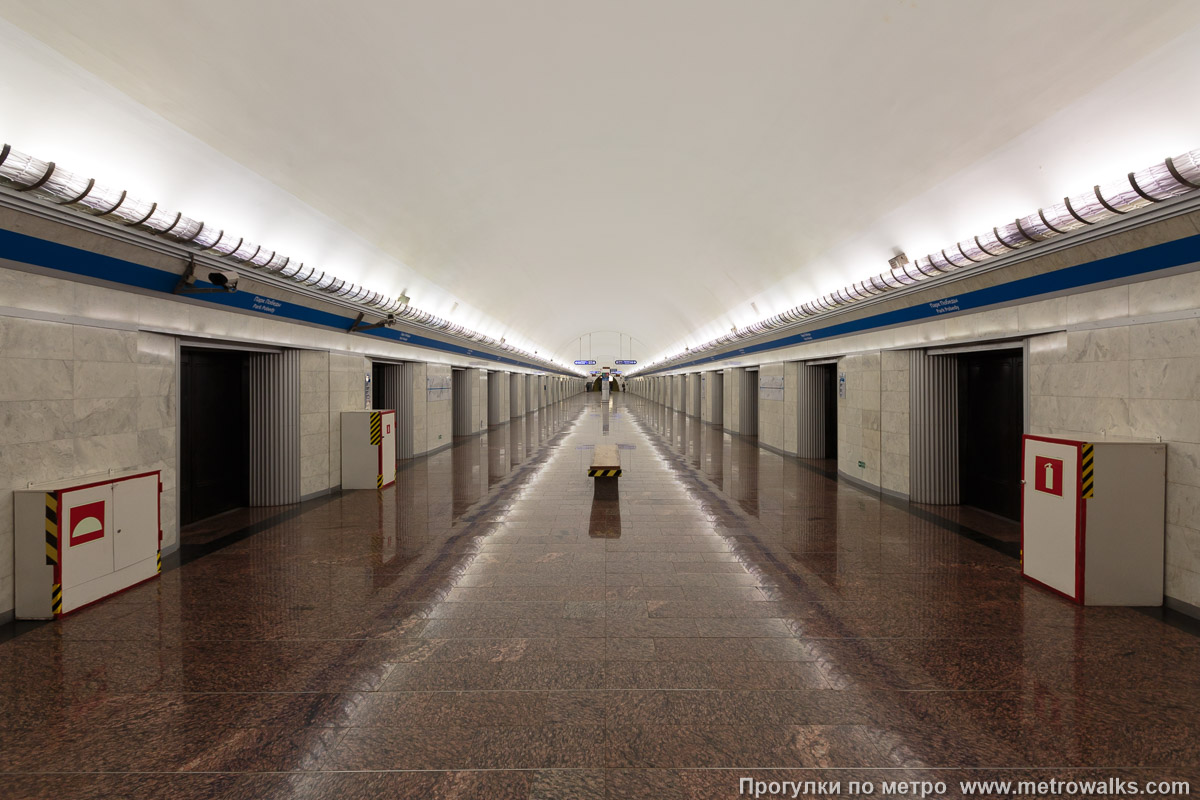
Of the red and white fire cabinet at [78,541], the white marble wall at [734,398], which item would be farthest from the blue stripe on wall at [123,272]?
the white marble wall at [734,398]

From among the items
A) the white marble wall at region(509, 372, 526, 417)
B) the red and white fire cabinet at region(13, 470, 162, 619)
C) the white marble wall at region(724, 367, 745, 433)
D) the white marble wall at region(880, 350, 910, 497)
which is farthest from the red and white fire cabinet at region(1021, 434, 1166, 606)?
the white marble wall at region(509, 372, 526, 417)

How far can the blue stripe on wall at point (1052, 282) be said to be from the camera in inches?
175

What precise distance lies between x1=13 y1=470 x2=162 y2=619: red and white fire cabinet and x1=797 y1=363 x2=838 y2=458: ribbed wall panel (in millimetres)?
12973

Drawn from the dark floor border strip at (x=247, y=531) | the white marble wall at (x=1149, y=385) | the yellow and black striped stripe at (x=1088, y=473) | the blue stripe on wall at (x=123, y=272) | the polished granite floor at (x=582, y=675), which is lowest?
the polished granite floor at (x=582, y=675)

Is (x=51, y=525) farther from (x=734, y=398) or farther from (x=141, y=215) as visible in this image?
(x=734, y=398)

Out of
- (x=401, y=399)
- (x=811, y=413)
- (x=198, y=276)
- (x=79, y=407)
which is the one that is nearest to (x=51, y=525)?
(x=79, y=407)

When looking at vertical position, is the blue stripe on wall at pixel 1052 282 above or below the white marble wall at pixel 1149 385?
above

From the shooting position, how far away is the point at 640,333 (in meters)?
38.3

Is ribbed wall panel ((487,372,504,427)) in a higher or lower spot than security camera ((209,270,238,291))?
lower

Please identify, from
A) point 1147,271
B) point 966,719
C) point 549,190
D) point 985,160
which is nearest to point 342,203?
point 549,190

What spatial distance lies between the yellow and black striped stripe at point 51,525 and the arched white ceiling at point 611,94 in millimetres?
3098

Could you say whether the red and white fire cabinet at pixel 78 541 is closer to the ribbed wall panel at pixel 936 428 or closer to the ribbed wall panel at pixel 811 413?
the ribbed wall panel at pixel 936 428

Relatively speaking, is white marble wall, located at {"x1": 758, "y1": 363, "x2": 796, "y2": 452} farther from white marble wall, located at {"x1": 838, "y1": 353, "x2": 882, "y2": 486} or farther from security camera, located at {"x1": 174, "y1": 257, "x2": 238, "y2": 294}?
security camera, located at {"x1": 174, "y1": 257, "x2": 238, "y2": 294}

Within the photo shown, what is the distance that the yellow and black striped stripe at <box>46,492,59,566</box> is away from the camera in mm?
4395
